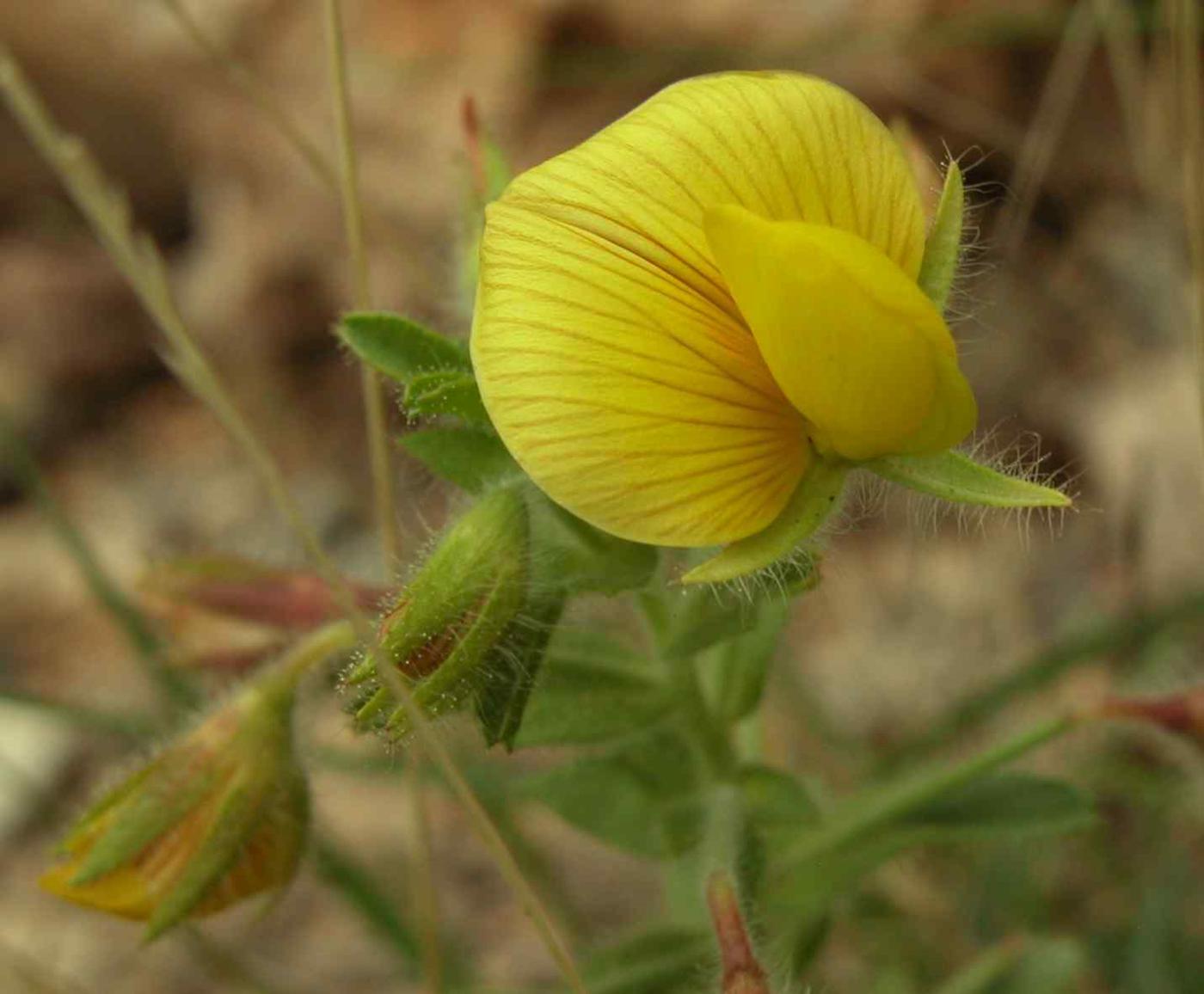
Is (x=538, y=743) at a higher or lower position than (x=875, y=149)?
lower

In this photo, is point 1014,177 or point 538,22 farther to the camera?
point 538,22

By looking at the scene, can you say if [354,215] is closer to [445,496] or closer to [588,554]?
[588,554]

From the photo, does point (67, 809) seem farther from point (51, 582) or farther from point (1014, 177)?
point (1014, 177)

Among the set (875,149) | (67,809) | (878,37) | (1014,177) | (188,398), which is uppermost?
(875,149)

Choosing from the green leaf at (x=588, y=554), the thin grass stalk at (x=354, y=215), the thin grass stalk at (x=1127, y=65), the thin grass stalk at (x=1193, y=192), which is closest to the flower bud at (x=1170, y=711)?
the thin grass stalk at (x=1193, y=192)

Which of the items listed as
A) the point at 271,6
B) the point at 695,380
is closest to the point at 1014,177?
the point at 271,6

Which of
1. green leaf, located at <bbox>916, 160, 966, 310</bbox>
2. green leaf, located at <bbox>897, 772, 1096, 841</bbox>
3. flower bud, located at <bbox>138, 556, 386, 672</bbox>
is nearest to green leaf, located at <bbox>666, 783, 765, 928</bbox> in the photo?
green leaf, located at <bbox>897, 772, 1096, 841</bbox>

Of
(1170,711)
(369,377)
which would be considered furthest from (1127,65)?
(369,377)
